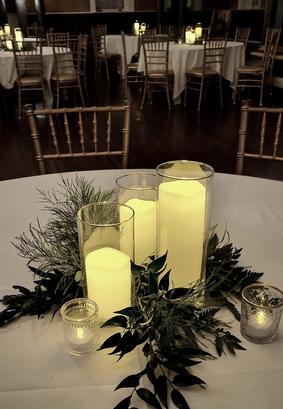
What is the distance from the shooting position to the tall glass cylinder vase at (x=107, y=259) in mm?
625

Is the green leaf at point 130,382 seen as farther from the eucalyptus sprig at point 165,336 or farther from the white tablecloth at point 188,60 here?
the white tablecloth at point 188,60

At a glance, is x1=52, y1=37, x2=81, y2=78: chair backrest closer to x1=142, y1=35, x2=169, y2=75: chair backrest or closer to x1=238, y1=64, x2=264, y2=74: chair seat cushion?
x1=142, y1=35, x2=169, y2=75: chair backrest

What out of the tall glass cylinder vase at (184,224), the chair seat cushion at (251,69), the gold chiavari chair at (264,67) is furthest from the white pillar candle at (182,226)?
the chair seat cushion at (251,69)

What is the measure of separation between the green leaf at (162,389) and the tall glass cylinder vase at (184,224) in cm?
17

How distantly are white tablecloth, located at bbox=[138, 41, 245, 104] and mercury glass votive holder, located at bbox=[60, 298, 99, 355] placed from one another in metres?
4.94

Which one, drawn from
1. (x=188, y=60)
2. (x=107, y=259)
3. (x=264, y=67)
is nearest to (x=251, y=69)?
(x=264, y=67)

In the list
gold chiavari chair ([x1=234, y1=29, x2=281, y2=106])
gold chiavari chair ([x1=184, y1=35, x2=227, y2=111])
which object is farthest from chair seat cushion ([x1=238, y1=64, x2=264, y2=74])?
gold chiavari chair ([x1=184, y1=35, x2=227, y2=111])

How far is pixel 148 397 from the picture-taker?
54 cm

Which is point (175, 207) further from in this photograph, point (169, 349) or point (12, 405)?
point (12, 405)

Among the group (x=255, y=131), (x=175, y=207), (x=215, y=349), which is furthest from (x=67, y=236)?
(x=255, y=131)

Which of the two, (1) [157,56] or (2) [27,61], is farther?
(1) [157,56]

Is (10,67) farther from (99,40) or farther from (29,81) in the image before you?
(99,40)

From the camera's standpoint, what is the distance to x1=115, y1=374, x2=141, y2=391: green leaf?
55 centimetres

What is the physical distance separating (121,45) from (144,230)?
675cm
